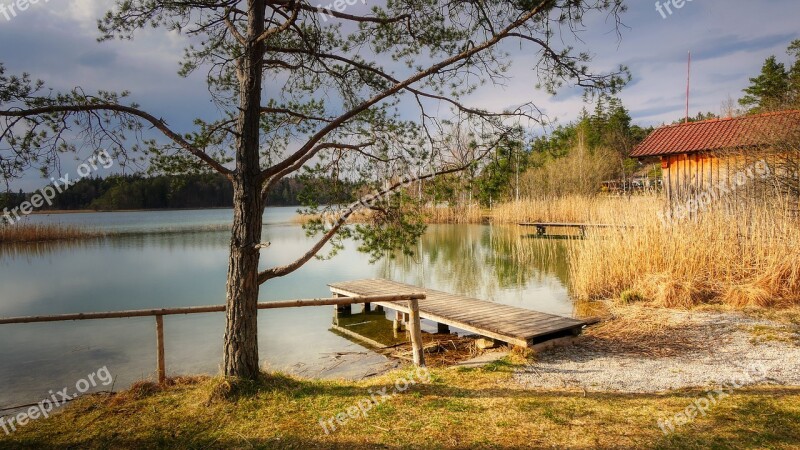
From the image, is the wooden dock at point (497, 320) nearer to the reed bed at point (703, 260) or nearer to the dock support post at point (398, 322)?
the dock support post at point (398, 322)

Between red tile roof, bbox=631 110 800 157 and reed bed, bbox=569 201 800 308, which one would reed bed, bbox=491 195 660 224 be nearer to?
red tile roof, bbox=631 110 800 157

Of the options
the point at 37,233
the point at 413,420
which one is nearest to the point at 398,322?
the point at 413,420

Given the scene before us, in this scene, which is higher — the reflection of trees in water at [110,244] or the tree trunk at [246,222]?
the tree trunk at [246,222]

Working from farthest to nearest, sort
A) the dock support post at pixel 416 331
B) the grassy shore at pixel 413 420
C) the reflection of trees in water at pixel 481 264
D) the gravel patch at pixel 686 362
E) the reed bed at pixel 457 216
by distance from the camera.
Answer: the reed bed at pixel 457 216, the reflection of trees in water at pixel 481 264, the dock support post at pixel 416 331, the gravel patch at pixel 686 362, the grassy shore at pixel 413 420

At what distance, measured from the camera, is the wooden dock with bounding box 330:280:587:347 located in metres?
6.90

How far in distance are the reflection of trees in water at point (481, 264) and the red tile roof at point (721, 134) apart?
476 centimetres

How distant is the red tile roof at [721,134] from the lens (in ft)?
33.5

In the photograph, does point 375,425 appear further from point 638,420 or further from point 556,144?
point 556,144

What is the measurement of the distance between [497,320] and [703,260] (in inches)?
196

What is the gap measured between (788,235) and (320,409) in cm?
912

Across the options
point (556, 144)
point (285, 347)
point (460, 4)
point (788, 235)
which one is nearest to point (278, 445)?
point (556, 144)

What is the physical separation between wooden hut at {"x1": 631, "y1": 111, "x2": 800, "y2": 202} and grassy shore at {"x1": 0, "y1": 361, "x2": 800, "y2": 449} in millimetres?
7154

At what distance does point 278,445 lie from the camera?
13.1 feet

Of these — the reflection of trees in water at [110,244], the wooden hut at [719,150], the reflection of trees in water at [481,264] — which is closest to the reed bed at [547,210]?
the reflection of trees in water at [481,264]
